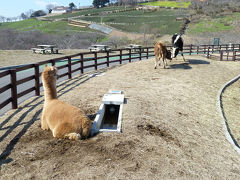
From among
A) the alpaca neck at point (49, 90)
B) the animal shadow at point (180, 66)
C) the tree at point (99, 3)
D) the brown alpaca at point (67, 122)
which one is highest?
the tree at point (99, 3)

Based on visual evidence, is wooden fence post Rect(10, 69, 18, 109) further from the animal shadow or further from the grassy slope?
the grassy slope

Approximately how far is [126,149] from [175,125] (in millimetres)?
2178

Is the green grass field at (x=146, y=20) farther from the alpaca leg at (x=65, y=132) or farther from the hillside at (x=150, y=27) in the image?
the alpaca leg at (x=65, y=132)

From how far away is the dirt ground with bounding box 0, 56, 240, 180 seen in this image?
3902 millimetres

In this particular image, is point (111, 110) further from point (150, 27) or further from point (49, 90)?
point (150, 27)

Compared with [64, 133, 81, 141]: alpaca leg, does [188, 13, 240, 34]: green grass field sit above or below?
above

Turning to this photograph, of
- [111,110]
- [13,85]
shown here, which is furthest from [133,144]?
[13,85]

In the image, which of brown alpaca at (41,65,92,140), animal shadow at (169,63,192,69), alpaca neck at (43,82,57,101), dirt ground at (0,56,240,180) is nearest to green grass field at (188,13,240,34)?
animal shadow at (169,63,192,69)

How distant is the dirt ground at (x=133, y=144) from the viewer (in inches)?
154

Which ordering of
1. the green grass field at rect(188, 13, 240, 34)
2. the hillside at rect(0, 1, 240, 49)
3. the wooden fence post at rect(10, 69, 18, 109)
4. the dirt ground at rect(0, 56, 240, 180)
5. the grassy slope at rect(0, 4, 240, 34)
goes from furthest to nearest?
the grassy slope at rect(0, 4, 240, 34), the green grass field at rect(188, 13, 240, 34), the hillside at rect(0, 1, 240, 49), the wooden fence post at rect(10, 69, 18, 109), the dirt ground at rect(0, 56, 240, 180)

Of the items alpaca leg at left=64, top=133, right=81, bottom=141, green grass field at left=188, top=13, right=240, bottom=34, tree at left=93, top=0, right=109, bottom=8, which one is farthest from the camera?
tree at left=93, top=0, right=109, bottom=8

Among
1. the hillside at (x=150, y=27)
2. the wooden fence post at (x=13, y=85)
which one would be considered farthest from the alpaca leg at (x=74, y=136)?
the hillside at (x=150, y=27)

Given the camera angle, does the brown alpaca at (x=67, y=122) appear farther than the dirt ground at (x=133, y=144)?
Yes

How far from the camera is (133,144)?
15.6ft
